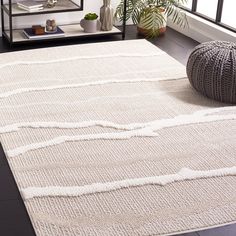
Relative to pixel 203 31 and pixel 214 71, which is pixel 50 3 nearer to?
pixel 203 31

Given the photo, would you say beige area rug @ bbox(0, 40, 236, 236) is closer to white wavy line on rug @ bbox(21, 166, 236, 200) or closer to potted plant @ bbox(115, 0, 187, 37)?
white wavy line on rug @ bbox(21, 166, 236, 200)

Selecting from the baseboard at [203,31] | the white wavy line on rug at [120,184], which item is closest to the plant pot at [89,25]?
the baseboard at [203,31]

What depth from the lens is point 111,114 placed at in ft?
10.5

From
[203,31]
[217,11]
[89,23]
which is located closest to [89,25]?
[89,23]

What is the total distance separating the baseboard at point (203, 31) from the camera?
4391 millimetres

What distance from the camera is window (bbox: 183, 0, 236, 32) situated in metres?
4.55

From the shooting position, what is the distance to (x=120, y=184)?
251 cm

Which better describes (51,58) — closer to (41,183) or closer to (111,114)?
(111,114)

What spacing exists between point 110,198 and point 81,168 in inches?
11.1

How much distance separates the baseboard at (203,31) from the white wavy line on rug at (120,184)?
1912 mm

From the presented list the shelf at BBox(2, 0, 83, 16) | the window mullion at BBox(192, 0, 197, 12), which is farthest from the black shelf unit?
the window mullion at BBox(192, 0, 197, 12)

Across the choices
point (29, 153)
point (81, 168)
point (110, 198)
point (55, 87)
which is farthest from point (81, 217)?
point (55, 87)

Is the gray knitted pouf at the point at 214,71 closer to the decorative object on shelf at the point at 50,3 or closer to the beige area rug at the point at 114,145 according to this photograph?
the beige area rug at the point at 114,145

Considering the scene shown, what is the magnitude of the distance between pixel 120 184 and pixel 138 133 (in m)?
0.52
